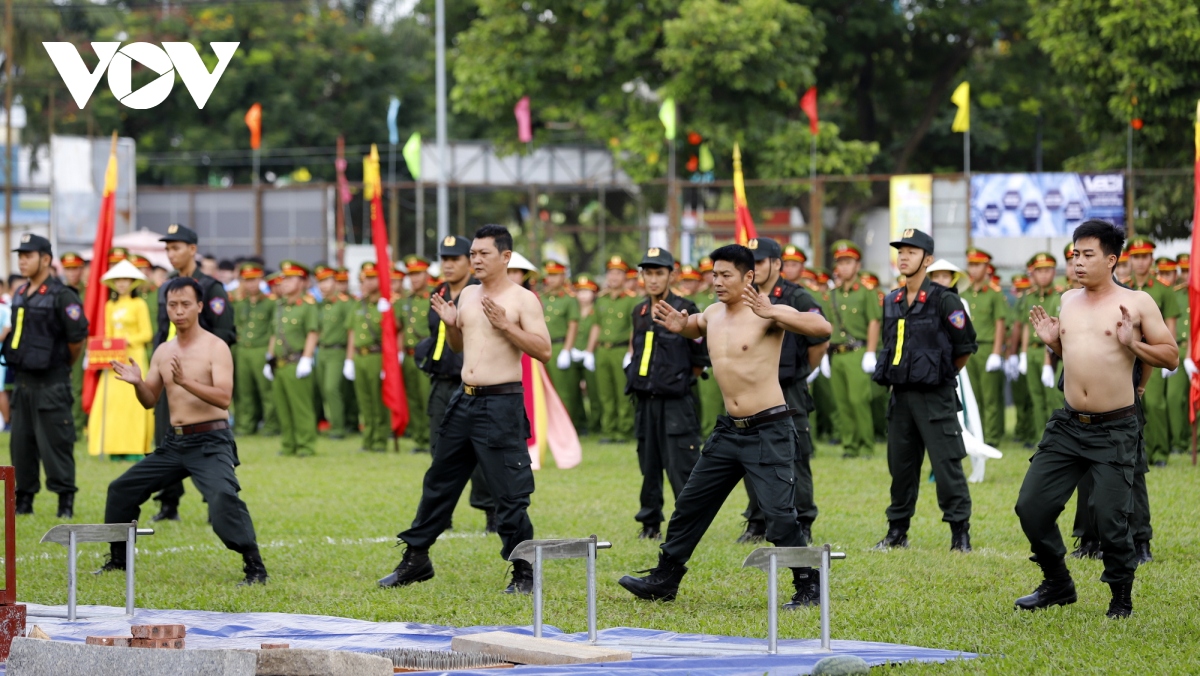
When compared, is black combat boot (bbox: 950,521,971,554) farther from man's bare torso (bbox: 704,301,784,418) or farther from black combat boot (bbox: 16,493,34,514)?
black combat boot (bbox: 16,493,34,514)

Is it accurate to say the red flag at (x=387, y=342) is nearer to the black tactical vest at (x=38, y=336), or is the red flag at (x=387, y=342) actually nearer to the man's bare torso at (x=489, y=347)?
the black tactical vest at (x=38, y=336)

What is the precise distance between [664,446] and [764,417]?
9.08 feet

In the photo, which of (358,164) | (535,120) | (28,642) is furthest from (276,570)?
(358,164)

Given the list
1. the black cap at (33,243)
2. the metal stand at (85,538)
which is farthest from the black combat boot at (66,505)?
the metal stand at (85,538)

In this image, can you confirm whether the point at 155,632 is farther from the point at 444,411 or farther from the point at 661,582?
the point at 444,411

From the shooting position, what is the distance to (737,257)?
331 inches

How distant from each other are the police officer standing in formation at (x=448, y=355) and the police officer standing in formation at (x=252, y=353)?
24.1ft

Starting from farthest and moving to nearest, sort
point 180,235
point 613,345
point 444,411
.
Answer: point 613,345 < point 444,411 < point 180,235

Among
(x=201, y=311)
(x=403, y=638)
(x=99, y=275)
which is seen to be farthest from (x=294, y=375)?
(x=403, y=638)

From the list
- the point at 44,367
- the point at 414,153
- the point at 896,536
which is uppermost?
the point at 414,153

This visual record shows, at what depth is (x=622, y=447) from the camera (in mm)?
19047

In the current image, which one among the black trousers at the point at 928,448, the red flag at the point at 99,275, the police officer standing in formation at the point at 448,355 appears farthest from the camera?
the red flag at the point at 99,275

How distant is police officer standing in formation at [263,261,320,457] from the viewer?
1819 centimetres

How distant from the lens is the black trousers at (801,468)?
10.4 metres
